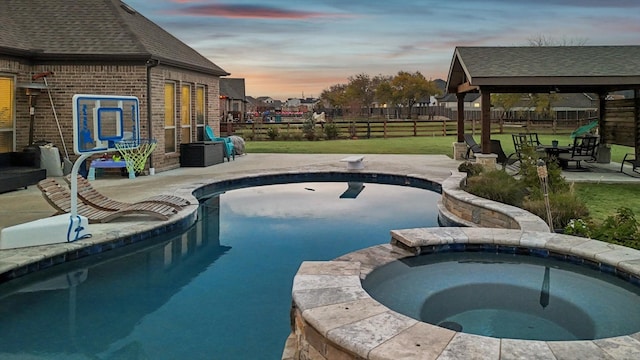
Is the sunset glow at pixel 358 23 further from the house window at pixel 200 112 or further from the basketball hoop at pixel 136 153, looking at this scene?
the basketball hoop at pixel 136 153

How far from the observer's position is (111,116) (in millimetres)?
12859

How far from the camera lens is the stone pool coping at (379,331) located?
2.98 metres

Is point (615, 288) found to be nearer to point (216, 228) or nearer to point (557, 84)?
point (216, 228)

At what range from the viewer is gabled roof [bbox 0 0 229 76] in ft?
40.2

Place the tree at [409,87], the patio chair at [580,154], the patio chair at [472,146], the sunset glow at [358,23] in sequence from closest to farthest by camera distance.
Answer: the patio chair at [580,154]
the patio chair at [472,146]
the sunset glow at [358,23]
the tree at [409,87]

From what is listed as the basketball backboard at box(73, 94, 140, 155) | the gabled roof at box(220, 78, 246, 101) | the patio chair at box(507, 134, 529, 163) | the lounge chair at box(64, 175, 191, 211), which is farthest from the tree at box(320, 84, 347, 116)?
the lounge chair at box(64, 175, 191, 211)

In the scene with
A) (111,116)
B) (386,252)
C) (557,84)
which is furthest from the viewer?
(111,116)

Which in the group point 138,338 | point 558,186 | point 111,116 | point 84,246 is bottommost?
point 138,338

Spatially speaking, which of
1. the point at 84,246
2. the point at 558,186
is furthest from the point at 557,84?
the point at 84,246

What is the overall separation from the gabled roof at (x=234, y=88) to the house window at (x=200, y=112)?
27.5 meters

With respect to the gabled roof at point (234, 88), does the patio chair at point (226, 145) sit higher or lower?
lower

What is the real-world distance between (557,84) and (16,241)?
441 inches

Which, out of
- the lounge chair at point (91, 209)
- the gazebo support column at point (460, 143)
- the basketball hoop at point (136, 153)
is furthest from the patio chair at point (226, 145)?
the lounge chair at point (91, 209)

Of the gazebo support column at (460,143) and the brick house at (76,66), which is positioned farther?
the gazebo support column at (460,143)
